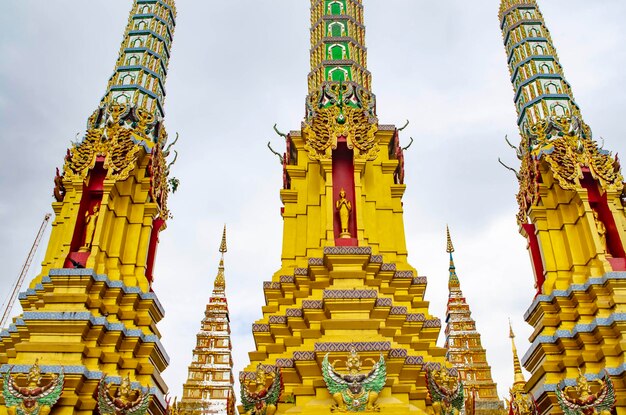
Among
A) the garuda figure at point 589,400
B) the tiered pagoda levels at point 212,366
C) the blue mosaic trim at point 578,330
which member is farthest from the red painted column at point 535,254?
the tiered pagoda levels at point 212,366

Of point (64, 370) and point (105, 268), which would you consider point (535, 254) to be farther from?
point (64, 370)

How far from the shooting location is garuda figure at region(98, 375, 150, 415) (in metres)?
13.1

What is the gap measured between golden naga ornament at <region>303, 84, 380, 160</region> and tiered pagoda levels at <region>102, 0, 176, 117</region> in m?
5.54

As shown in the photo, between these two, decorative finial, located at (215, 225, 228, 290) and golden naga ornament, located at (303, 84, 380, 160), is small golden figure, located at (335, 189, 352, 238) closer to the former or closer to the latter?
golden naga ornament, located at (303, 84, 380, 160)

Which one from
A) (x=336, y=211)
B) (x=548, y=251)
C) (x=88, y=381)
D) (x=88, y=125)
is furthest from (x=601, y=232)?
(x=88, y=125)

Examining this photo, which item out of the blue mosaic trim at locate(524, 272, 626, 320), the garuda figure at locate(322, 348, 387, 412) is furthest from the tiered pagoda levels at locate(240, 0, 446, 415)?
the blue mosaic trim at locate(524, 272, 626, 320)

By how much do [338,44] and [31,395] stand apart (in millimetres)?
14047

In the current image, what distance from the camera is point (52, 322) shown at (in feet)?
47.4

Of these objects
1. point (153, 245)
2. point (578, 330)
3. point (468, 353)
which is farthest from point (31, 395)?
point (468, 353)

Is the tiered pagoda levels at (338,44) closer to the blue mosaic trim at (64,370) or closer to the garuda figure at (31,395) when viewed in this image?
the blue mosaic trim at (64,370)

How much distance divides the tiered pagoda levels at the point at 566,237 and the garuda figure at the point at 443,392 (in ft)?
10.9

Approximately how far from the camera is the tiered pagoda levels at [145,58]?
20.3m

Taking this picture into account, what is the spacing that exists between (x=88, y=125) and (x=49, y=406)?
8.95 meters

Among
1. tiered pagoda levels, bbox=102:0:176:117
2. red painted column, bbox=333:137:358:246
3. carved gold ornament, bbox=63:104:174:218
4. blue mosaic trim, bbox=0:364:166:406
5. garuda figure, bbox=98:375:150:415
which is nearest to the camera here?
garuda figure, bbox=98:375:150:415
